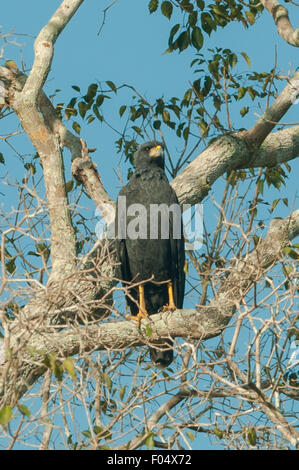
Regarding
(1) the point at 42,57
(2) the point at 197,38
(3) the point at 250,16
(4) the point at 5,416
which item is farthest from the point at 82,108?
(4) the point at 5,416

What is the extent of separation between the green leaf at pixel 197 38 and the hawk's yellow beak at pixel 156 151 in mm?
909

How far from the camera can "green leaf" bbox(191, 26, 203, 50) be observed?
21.3ft

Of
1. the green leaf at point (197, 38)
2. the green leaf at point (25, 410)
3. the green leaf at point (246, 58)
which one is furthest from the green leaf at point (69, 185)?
the green leaf at point (25, 410)

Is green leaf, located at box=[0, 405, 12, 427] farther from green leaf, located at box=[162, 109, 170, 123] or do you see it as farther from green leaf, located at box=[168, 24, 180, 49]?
green leaf, located at box=[162, 109, 170, 123]

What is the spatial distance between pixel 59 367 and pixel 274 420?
1.11 m

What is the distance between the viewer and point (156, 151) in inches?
251

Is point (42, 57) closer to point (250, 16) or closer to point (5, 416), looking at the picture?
point (250, 16)

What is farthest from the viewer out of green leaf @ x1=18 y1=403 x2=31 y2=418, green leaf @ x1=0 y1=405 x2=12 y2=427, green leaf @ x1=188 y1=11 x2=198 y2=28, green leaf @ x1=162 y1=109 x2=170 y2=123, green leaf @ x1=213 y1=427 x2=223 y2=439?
green leaf @ x1=162 y1=109 x2=170 y2=123

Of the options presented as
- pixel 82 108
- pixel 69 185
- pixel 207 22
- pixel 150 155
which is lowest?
pixel 69 185

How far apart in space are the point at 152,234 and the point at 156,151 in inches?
28.6

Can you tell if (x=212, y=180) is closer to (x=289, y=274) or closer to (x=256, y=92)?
(x=256, y=92)

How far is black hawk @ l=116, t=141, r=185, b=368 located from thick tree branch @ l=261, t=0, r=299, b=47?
1340mm

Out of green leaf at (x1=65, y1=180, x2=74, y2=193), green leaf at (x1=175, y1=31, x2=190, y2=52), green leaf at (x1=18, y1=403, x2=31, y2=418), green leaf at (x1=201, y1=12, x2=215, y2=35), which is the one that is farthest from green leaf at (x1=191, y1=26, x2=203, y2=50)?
green leaf at (x1=18, y1=403, x2=31, y2=418)

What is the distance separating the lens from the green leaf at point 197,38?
6496 mm
